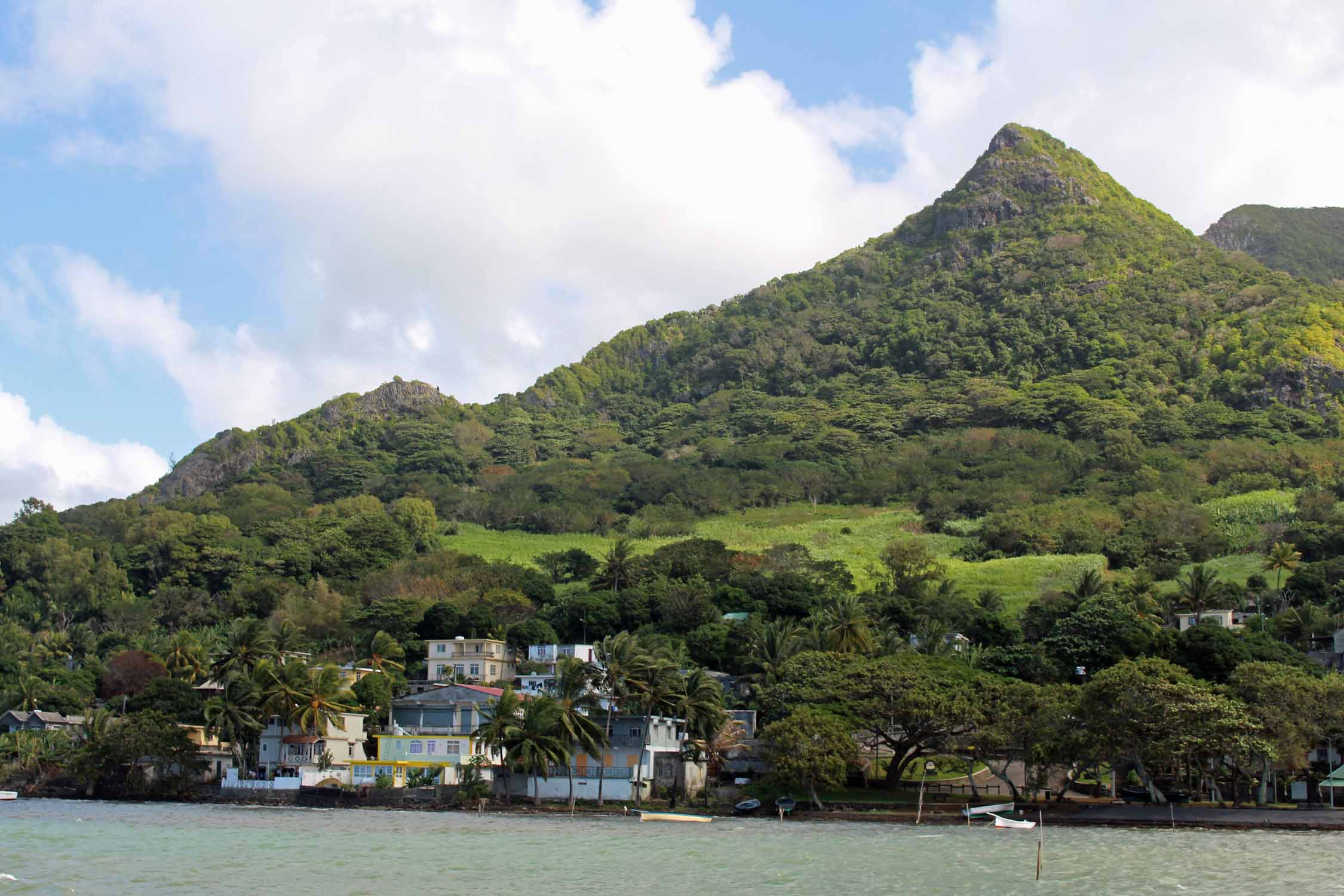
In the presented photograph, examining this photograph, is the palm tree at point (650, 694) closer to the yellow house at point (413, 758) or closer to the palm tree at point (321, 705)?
the yellow house at point (413, 758)

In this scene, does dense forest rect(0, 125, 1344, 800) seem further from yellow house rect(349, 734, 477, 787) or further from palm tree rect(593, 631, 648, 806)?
palm tree rect(593, 631, 648, 806)

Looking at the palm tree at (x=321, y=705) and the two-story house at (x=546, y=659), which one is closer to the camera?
the palm tree at (x=321, y=705)

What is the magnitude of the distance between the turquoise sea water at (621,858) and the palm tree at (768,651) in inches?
971

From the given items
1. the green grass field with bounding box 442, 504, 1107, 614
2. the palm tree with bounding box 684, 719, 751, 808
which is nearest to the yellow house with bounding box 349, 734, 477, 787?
the palm tree with bounding box 684, 719, 751, 808

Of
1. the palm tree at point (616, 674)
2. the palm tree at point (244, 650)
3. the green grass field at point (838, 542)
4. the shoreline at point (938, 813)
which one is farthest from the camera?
the green grass field at point (838, 542)

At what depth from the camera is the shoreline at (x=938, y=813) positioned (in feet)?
206

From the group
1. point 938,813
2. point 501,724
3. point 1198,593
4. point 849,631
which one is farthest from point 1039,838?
point 1198,593

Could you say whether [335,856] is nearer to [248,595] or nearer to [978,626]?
[978,626]

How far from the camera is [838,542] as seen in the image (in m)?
148

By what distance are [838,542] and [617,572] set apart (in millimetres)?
29762

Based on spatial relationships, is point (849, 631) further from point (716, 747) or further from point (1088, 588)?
point (1088, 588)

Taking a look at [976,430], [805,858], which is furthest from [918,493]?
[805,858]

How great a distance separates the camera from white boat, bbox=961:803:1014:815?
67.4m

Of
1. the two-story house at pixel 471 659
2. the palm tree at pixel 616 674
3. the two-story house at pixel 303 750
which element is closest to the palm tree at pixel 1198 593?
the palm tree at pixel 616 674
